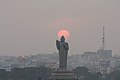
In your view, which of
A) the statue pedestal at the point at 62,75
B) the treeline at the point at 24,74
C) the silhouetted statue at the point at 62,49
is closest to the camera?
the statue pedestal at the point at 62,75

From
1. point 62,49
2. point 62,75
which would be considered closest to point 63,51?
point 62,49

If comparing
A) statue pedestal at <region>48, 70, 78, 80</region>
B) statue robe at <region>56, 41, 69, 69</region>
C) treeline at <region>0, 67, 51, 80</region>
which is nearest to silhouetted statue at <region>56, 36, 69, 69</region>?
statue robe at <region>56, 41, 69, 69</region>

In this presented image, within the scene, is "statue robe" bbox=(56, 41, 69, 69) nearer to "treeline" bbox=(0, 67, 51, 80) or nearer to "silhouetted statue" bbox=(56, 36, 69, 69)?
"silhouetted statue" bbox=(56, 36, 69, 69)

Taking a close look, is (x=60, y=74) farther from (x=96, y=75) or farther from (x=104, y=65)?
(x=104, y=65)

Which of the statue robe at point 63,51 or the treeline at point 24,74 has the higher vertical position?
the treeline at point 24,74

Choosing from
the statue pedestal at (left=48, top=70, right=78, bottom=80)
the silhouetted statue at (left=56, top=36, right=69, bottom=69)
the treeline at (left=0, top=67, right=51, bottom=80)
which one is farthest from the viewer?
the treeline at (left=0, top=67, right=51, bottom=80)

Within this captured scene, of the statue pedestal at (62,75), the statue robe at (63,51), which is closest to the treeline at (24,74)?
the statue robe at (63,51)

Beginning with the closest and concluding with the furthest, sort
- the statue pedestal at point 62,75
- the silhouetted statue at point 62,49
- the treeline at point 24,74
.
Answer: the statue pedestal at point 62,75 < the silhouetted statue at point 62,49 < the treeline at point 24,74

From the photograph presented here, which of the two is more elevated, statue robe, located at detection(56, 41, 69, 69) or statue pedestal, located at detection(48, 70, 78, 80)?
statue robe, located at detection(56, 41, 69, 69)

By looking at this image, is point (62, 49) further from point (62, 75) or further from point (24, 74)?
point (24, 74)

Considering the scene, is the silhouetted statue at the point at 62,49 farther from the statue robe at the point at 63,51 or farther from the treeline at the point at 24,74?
the treeline at the point at 24,74

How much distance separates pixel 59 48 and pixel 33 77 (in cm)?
5140

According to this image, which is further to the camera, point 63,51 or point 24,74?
→ point 24,74

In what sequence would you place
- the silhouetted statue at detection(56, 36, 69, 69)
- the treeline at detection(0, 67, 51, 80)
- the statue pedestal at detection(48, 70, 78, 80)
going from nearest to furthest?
the statue pedestal at detection(48, 70, 78, 80)
the silhouetted statue at detection(56, 36, 69, 69)
the treeline at detection(0, 67, 51, 80)
